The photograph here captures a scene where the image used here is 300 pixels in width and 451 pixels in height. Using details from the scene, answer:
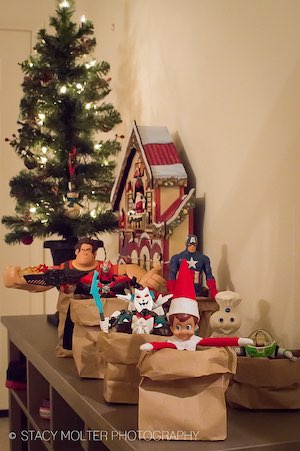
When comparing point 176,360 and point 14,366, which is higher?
point 176,360

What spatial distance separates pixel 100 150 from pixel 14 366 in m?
0.77

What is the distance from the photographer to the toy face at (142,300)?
1262 millimetres

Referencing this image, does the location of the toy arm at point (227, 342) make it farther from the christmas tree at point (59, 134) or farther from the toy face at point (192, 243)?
the christmas tree at point (59, 134)

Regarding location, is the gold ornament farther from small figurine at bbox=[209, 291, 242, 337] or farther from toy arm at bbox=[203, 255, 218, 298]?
small figurine at bbox=[209, 291, 242, 337]

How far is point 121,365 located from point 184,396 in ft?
0.68

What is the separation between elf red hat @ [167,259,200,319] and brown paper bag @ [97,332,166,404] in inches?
4.1

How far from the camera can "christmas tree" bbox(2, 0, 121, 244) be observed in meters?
2.07

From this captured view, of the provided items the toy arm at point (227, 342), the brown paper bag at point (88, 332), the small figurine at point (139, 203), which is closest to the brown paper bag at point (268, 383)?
the toy arm at point (227, 342)

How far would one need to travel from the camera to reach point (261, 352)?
1211mm

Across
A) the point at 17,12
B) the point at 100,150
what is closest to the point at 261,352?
the point at 100,150

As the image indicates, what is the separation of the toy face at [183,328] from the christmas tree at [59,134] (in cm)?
101

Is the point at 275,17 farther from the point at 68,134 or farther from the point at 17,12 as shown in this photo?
the point at 17,12

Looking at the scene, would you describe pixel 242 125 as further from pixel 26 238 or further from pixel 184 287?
pixel 26 238

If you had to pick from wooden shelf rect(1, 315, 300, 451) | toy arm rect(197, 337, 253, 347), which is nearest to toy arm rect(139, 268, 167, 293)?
wooden shelf rect(1, 315, 300, 451)
